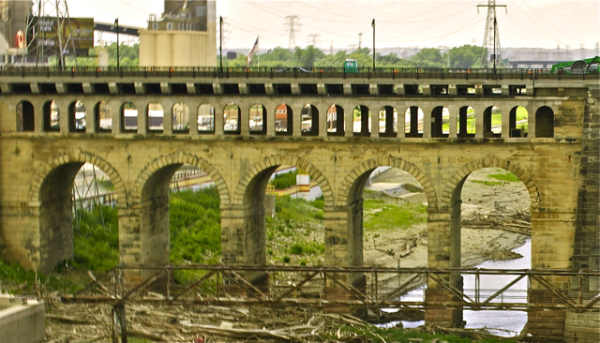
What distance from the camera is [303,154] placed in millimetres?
53156

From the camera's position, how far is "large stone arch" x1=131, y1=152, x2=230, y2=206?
177 ft

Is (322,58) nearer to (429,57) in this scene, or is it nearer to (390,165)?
(429,57)

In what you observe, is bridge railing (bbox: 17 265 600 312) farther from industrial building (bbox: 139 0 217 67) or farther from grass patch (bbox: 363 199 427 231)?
industrial building (bbox: 139 0 217 67)

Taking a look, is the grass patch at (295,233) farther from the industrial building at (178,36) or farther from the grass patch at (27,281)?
the industrial building at (178,36)

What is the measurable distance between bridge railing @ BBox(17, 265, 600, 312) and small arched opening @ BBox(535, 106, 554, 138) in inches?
299

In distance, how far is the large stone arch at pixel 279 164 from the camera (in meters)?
52.8

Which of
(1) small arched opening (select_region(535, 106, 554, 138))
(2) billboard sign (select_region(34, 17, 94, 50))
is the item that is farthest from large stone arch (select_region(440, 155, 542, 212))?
(2) billboard sign (select_region(34, 17, 94, 50))

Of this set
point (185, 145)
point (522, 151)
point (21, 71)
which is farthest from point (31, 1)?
point (522, 151)

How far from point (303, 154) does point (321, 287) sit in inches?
305

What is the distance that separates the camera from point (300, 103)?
53188 millimetres

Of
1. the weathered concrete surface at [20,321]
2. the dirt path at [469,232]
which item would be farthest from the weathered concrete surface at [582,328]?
the weathered concrete surface at [20,321]

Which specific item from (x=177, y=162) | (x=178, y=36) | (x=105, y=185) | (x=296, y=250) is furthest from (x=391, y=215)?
(x=178, y=36)

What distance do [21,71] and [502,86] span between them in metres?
27.2

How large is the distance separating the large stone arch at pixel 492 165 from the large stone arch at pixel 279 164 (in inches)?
243
